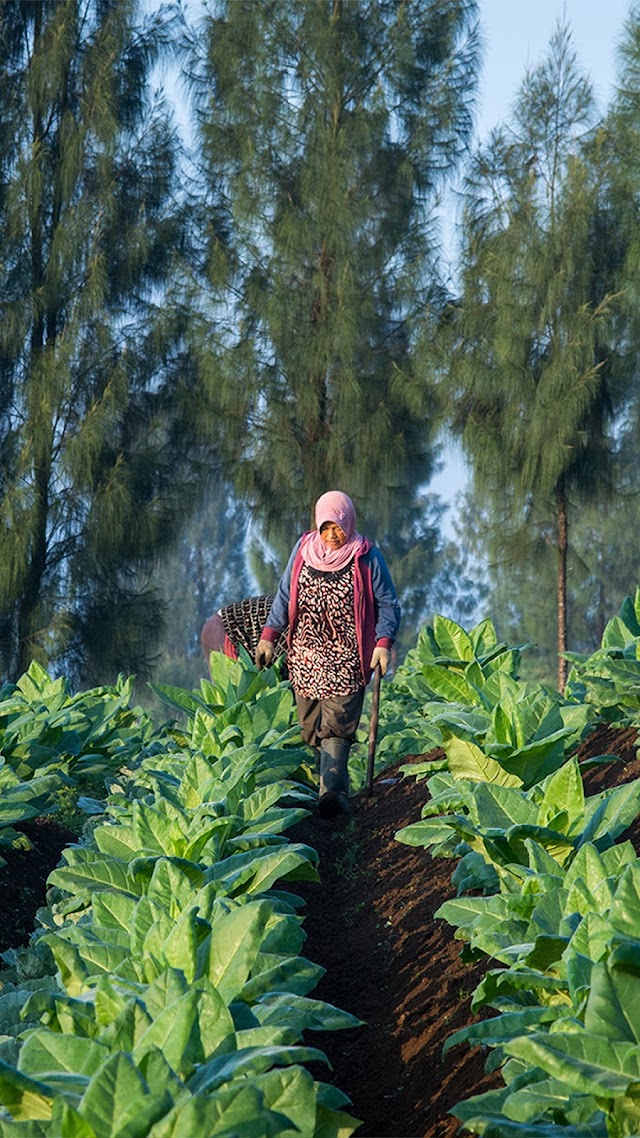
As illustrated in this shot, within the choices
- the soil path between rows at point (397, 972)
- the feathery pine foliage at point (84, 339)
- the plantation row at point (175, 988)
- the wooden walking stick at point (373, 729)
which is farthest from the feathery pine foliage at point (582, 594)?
the plantation row at point (175, 988)

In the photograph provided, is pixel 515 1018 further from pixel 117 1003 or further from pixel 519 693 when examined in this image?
pixel 519 693

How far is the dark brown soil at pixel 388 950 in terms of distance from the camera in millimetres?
2174

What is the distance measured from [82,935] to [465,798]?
2.64 feet

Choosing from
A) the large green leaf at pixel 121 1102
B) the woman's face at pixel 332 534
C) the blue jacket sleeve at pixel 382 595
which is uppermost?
the woman's face at pixel 332 534

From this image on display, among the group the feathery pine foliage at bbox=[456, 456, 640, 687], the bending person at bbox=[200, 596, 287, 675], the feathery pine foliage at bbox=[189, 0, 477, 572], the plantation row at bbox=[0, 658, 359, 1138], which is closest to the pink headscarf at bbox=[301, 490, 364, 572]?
the plantation row at bbox=[0, 658, 359, 1138]

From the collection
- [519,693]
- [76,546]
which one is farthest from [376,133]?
[519,693]

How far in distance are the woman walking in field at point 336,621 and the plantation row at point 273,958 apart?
64.7 inches

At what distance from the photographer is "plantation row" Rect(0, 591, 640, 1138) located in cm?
144

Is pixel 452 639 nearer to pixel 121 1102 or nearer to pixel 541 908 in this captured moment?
pixel 541 908

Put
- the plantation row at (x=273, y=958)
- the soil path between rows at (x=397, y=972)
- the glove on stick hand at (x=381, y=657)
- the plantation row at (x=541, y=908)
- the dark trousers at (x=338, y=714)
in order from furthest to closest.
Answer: the dark trousers at (x=338, y=714) < the glove on stick hand at (x=381, y=657) < the soil path between rows at (x=397, y=972) < the plantation row at (x=541, y=908) < the plantation row at (x=273, y=958)

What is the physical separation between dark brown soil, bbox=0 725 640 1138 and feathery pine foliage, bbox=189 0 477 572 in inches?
440

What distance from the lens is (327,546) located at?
17.4ft

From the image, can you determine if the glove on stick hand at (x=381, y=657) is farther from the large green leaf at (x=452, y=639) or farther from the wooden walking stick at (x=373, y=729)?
the large green leaf at (x=452, y=639)

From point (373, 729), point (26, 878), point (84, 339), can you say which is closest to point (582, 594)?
point (84, 339)
